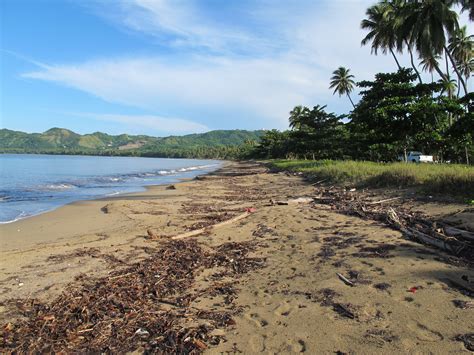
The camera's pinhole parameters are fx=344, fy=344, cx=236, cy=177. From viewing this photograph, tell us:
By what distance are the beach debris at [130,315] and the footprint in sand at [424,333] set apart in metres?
1.90

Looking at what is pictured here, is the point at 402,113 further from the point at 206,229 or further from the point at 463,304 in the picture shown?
the point at 463,304

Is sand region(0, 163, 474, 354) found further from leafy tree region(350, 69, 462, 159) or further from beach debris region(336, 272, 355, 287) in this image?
leafy tree region(350, 69, 462, 159)

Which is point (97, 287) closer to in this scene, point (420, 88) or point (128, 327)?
point (128, 327)

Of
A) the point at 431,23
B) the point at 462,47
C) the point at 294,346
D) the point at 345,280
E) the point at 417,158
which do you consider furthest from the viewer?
the point at 462,47

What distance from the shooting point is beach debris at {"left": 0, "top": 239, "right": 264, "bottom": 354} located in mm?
3551

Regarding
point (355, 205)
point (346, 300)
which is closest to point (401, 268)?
point (346, 300)

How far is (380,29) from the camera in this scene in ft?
120

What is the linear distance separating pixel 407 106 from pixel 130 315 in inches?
881

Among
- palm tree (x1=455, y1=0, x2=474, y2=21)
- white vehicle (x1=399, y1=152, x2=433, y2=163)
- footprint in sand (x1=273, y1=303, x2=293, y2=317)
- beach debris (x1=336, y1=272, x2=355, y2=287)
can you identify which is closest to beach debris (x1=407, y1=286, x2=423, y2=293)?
beach debris (x1=336, y1=272, x2=355, y2=287)

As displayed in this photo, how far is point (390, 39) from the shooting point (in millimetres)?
34906

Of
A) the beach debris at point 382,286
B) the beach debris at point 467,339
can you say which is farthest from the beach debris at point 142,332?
the beach debris at point 467,339

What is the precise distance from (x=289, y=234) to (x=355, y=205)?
339 centimetres

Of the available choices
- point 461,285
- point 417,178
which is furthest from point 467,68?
point 461,285

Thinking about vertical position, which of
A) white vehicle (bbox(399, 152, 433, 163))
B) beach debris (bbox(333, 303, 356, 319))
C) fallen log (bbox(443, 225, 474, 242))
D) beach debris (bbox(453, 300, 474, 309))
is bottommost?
beach debris (bbox(333, 303, 356, 319))
